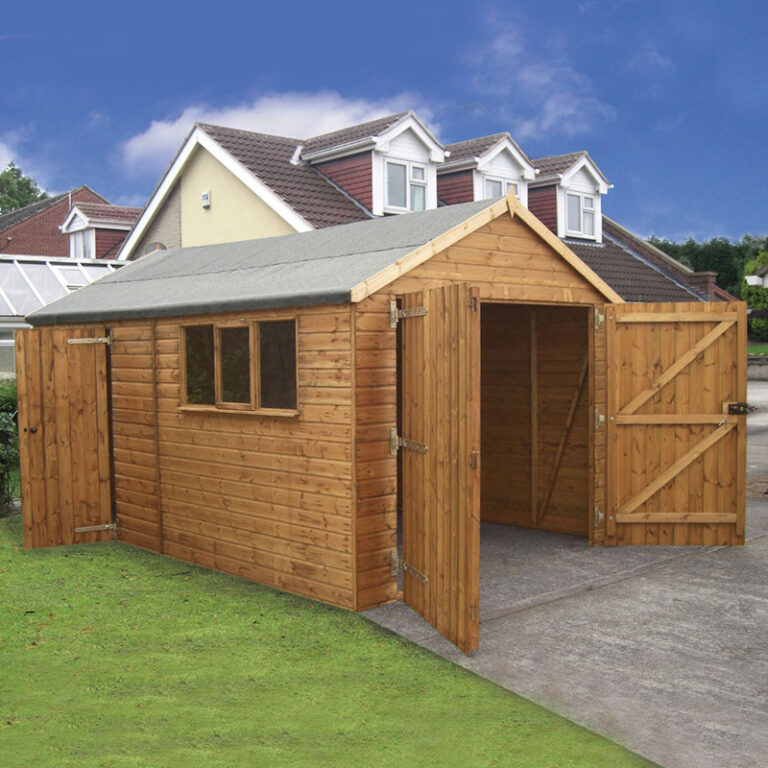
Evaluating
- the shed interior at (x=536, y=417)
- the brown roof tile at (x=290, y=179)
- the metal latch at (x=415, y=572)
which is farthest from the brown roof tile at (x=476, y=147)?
the metal latch at (x=415, y=572)

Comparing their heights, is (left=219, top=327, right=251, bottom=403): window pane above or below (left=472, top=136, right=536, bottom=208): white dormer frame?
below

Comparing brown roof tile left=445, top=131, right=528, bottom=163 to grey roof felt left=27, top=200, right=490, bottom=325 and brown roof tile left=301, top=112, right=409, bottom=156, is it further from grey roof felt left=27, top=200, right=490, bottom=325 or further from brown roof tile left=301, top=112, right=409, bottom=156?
grey roof felt left=27, top=200, right=490, bottom=325

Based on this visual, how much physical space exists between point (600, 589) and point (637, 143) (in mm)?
173384

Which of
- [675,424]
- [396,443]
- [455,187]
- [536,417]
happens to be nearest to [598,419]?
[675,424]

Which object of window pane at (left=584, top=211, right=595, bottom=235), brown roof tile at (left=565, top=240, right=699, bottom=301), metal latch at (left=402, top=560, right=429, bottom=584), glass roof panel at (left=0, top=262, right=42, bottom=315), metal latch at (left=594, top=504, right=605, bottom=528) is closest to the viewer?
metal latch at (left=402, top=560, right=429, bottom=584)

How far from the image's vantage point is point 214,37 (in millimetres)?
150625

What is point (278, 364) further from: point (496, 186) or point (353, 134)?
point (496, 186)

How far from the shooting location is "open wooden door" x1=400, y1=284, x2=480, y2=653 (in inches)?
235

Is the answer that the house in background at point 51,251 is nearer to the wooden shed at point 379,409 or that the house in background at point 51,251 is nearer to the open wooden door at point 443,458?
the wooden shed at point 379,409


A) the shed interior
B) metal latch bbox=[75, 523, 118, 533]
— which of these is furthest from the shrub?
the shed interior

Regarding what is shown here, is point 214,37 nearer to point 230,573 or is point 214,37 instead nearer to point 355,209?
point 355,209

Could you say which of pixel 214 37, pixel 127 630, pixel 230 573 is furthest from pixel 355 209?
pixel 214 37

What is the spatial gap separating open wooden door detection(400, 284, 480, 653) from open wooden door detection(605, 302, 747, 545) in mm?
2820

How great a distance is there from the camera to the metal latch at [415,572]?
6.72 m
